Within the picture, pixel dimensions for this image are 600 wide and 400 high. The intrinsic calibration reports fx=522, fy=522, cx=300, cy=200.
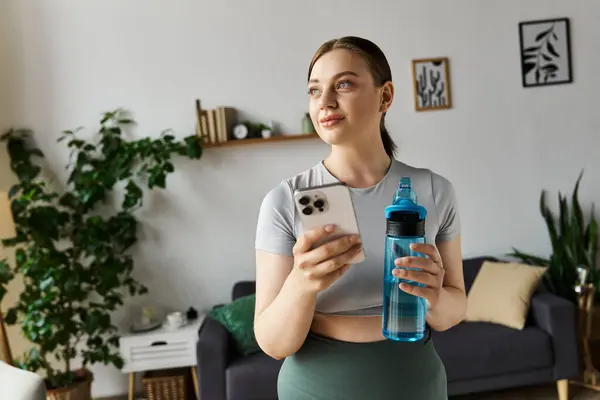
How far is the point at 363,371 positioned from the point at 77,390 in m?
2.50

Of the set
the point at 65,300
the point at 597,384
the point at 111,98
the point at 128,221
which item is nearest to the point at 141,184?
the point at 128,221

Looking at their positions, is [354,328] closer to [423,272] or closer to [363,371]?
[363,371]

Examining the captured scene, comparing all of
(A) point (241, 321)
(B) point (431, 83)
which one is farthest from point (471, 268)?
(A) point (241, 321)

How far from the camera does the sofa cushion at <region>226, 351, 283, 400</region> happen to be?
2.49m

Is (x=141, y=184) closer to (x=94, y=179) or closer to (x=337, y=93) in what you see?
(x=94, y=179)

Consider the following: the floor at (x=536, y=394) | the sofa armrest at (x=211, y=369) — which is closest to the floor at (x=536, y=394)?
the floor at (x=536, y=394)

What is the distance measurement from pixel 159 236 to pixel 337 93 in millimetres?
2641

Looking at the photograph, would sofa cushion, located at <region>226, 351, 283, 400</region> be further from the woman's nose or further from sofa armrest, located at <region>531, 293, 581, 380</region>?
the woman's nose

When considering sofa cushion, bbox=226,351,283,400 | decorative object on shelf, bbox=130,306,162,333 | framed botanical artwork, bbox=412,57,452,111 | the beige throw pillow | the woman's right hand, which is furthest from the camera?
framed botanical artwork, bbox=412,57,452,111

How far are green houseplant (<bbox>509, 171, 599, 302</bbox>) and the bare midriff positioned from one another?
2521 millimetres

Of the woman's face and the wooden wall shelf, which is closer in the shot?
the woman's face

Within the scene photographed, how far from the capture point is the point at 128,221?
10.2 ft

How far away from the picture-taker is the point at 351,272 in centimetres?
85

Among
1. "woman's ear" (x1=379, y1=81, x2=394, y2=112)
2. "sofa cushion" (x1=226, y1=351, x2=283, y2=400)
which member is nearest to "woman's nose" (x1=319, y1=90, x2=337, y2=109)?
"woman's ear" (x1=379, y1=81, x2=394, y2=112)
